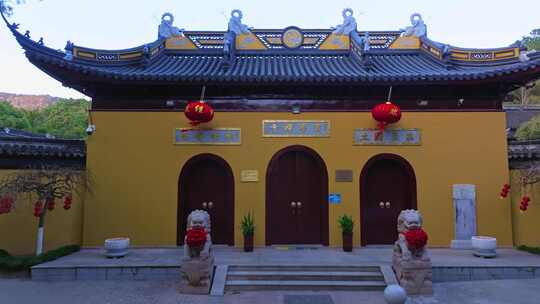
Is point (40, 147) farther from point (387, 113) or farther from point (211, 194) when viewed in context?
point (387, 113)

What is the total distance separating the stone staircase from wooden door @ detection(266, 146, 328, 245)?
74.0 inches

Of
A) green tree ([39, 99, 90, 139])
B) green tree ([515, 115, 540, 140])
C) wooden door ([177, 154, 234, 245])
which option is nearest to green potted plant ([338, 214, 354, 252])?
wooden door ([177, 154, 234, 245])

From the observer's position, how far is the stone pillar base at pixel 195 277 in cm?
554

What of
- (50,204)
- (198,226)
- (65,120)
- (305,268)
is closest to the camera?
(198,226)

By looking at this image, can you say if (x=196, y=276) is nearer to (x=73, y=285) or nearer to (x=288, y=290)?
(x=288, y=290)

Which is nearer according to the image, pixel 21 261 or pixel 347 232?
pixel 21 261

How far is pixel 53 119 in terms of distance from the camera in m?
31.4

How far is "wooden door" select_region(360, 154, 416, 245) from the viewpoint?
26.8 ft

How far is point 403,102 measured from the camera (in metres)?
8.27

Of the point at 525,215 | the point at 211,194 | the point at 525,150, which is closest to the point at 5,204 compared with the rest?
the point at 211,194

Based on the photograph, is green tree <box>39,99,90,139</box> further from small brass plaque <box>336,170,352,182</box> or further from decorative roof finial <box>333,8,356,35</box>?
small brass plaque <box>336,170,352,182</box>

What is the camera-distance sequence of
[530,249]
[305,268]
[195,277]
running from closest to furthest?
[195,277] → [305,268] → [530,249]

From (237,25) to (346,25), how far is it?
297cm

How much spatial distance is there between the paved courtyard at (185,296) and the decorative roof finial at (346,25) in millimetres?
6795
